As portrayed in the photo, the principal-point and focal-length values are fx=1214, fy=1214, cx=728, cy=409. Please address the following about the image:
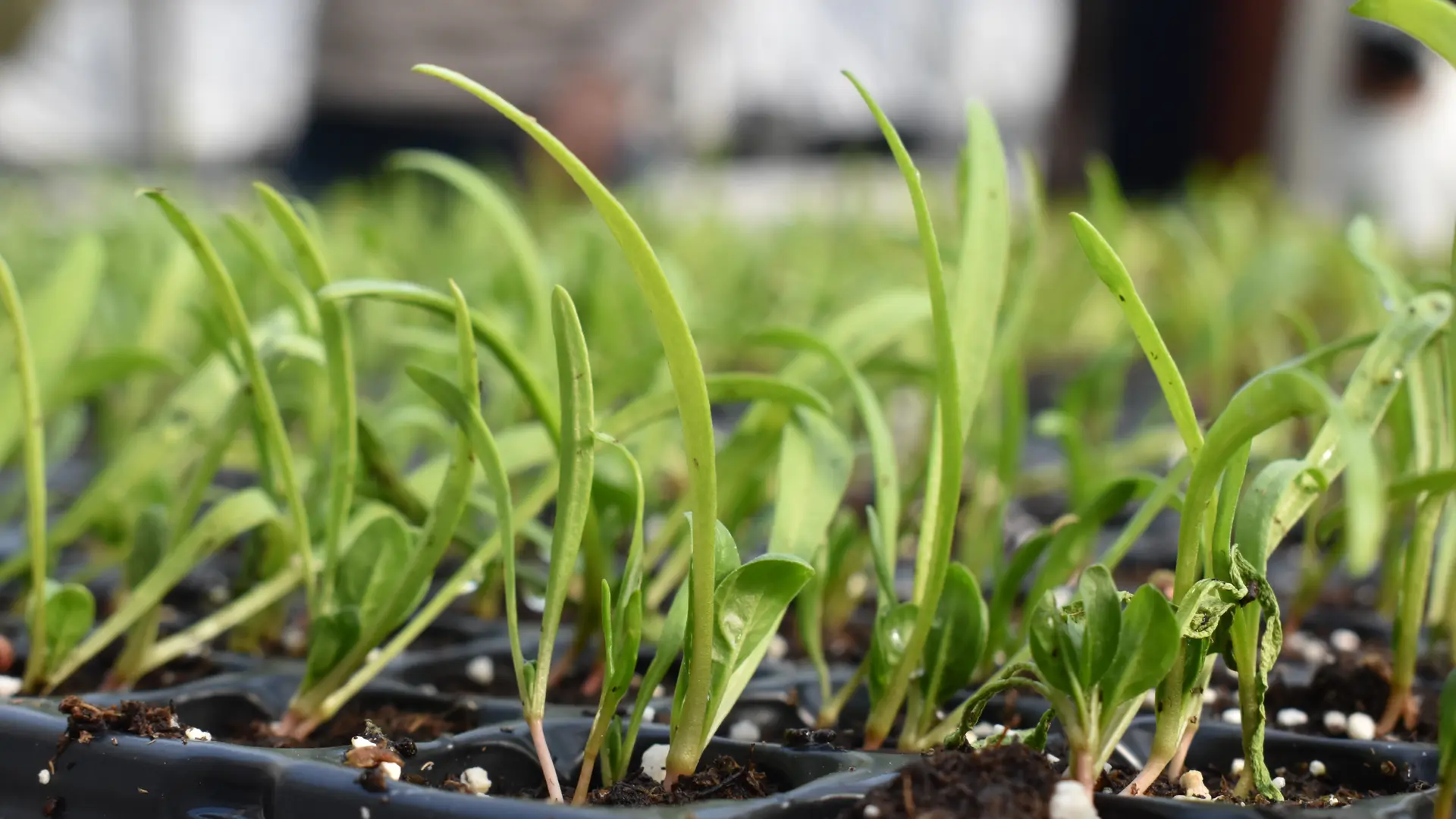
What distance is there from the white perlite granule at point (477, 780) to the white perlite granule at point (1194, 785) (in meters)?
0.31

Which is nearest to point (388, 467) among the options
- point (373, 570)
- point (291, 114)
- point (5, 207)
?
point (373, 570)

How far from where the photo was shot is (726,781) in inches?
20.2

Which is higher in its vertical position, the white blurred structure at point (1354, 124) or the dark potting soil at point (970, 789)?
the white blurred structure at point (1354, 124)

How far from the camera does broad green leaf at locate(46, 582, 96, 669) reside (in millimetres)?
627

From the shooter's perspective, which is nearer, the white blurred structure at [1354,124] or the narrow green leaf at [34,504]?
the narrow green leaf at [34,504]

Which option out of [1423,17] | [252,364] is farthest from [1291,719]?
[252,364]

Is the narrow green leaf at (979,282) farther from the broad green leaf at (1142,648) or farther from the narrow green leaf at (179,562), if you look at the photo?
the narrow green leaf at (179,562)

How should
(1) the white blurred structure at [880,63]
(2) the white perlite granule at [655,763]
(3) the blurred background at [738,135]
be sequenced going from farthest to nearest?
(1) the white blurred structure at [880,63]
(3) the blurred background at [738,135]
(2) the white perlite granule at [655,763]

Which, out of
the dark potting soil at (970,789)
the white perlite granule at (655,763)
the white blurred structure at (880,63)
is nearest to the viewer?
the dark potting soil at (970,789)

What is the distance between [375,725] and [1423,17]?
556 millimetres

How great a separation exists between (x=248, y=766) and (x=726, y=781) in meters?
0.20

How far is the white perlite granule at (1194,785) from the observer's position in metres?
0.52

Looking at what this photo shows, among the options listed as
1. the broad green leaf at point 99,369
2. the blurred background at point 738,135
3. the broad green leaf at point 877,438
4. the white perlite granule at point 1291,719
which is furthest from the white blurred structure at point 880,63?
the white perlite granule at point 1291,719

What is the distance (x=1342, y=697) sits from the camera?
26.1 inches
